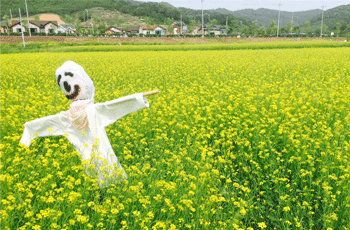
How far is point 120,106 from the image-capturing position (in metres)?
4.02

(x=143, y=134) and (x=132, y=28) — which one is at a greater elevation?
(x=132, y=28)

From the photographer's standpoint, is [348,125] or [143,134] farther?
[348,125]

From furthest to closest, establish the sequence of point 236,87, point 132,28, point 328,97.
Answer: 1. point 132,28
2. point 236,87
3. point 328,97

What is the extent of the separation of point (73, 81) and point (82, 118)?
1.86 feet

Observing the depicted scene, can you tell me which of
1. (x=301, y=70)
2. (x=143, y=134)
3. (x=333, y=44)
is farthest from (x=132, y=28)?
(x=143, y=134)

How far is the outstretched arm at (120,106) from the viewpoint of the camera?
389cm

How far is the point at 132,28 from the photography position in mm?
112125

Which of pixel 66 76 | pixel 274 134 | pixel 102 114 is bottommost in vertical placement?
pixel 274 134

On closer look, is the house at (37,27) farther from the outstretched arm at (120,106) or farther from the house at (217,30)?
the outstretched arm at (120,106)

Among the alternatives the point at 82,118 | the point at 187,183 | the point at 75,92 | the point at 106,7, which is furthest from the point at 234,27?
the point at 187,183

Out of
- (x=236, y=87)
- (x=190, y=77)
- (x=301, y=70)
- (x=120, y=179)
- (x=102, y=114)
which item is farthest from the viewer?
(x=301, y=70)

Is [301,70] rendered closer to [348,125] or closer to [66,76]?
[348,125]

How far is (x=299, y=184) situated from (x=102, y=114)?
10.0ft

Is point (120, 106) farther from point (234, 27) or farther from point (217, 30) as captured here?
point (217, 30)
